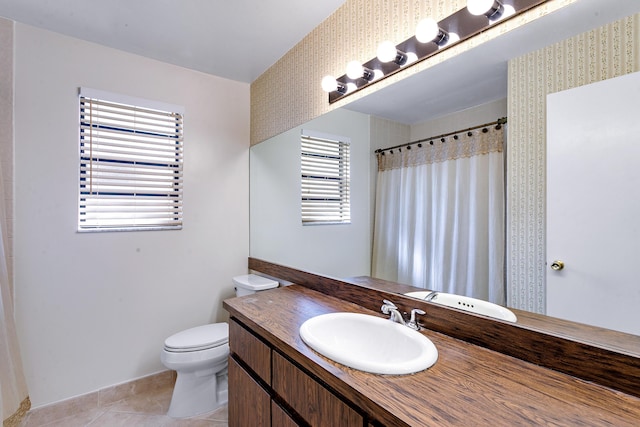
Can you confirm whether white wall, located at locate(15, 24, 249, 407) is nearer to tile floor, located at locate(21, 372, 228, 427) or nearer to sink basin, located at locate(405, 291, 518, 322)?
tile floor, located at locate(21, 372, 228, 427)

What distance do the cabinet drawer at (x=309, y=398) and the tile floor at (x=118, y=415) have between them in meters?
1.09

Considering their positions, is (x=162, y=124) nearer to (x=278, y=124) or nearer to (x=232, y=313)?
(x=278, y=124)

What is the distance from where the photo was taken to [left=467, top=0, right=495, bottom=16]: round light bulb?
1.03 m

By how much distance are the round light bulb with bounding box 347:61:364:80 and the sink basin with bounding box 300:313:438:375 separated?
3.82ft

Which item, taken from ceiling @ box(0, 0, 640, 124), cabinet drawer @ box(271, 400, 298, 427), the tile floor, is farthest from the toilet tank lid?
ceiling @ box(0, 0, 640, 124)

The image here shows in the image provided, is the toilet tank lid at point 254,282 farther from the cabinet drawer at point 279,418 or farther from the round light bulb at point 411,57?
the round light bulb at point 411,57

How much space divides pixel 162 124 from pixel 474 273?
2.23 m

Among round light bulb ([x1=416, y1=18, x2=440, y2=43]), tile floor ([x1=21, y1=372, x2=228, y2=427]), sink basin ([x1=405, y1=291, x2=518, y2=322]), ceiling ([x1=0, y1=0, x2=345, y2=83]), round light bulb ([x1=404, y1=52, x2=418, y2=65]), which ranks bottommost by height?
tile floor ([x1=21, y1=372, x2=228, y2=427])

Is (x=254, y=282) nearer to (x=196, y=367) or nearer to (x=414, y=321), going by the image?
(x=196, y=367)

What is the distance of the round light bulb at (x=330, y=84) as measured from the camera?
5.49ft

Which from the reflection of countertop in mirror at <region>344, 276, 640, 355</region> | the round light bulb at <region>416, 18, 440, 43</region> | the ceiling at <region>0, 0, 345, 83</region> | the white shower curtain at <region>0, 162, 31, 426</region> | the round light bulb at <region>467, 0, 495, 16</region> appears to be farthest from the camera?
the ceiling at <region>0, 0, 345, 83</region>

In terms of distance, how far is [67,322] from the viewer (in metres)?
1.92

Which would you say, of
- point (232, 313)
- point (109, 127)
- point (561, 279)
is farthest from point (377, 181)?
point (109, 127)

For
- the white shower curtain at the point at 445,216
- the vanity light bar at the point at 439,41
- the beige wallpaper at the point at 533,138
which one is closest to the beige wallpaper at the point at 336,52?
the vanity light bar at the point at 439,41
